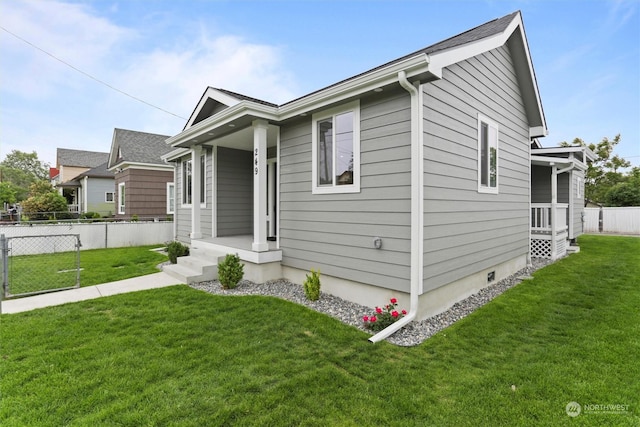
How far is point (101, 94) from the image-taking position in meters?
13.3

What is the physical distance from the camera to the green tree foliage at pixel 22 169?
4869 cm

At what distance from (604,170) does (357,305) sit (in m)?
29.0

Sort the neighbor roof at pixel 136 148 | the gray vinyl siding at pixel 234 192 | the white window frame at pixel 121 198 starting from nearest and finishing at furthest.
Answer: the gray vinyl siding at pixel 234 192 → the neighbor roof at pixel 136 148 → the white window frame at pixel 121 198

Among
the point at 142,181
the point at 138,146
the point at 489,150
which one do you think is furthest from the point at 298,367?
the point at 138,146

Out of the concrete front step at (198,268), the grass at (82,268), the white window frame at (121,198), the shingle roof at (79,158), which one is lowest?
the grass at (82,268)

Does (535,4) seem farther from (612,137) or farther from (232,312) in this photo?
(612,137)

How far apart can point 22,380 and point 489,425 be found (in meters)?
3.97

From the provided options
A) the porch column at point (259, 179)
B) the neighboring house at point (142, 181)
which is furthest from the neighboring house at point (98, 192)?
the porch column at point (259, 179)

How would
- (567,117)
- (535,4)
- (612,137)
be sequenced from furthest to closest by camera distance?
(612,137)
(567,117)
(535,4)

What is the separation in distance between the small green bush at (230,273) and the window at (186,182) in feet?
17.6

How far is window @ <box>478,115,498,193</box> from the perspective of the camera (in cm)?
572

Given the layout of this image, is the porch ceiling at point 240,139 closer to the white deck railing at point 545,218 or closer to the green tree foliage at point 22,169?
the white deck railing at point 545,218

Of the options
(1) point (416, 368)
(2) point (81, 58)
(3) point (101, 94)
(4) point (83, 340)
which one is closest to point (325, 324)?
(1) point (416, 368)

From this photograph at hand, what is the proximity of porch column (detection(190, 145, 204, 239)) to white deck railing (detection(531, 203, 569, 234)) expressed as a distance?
990cm
